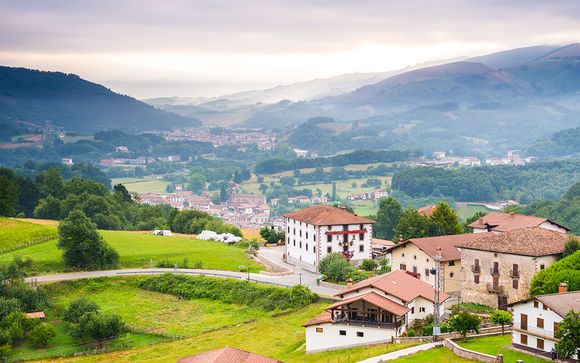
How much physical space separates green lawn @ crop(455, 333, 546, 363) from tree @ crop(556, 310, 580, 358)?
1.86 meters

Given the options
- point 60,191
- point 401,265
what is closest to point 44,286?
point 401,265

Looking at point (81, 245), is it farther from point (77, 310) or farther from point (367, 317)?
point (367, 317)

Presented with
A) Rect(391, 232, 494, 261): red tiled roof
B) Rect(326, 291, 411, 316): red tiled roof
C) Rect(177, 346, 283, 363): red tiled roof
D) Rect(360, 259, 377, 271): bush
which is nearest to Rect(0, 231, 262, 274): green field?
Rect(360, 259, 377, 271): bush

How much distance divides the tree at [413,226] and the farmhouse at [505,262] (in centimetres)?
1863

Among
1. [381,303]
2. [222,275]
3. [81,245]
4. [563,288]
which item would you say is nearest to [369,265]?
[222,275]

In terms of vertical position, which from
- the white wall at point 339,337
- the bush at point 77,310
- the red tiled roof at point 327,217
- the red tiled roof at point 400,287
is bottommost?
the bush at point 77,310

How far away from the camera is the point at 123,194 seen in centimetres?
13288

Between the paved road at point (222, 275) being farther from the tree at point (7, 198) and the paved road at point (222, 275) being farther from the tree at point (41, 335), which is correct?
the tree at point (7, 198)

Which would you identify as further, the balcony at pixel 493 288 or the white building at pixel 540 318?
the balcony at pixel 493 288

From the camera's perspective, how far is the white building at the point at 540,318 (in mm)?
45250

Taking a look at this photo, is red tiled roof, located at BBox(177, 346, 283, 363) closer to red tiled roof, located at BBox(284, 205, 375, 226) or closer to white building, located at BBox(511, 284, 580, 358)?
white building, located at BBox(511, 284, 580, 358)

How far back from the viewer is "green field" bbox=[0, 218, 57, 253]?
86.1m

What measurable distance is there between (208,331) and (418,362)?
2291 centimetres

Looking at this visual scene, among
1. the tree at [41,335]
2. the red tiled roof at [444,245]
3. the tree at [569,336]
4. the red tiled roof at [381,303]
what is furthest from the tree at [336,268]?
the tree at [569,336]
